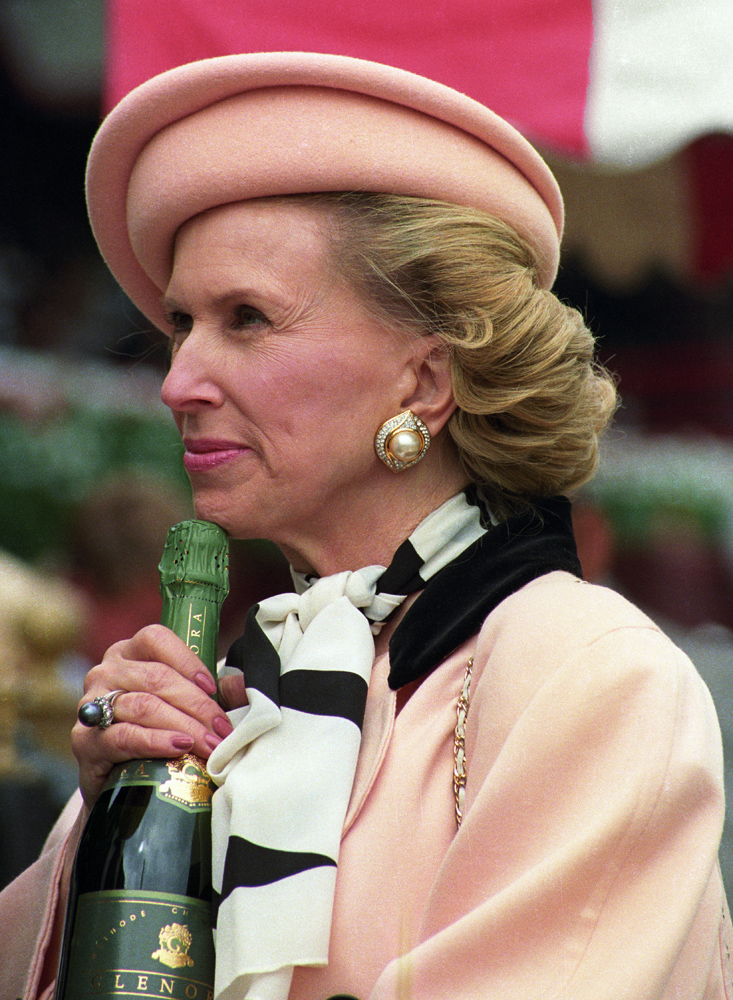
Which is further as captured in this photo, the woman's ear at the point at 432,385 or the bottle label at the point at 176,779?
the woman's ear at the point at 432,385

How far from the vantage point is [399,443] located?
1.94 meters

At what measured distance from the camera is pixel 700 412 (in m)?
5.67

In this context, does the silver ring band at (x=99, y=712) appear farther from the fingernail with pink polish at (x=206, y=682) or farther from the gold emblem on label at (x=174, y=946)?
the gold emblem on label at (x=174, y=946)

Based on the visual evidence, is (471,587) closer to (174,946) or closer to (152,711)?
(152,711)

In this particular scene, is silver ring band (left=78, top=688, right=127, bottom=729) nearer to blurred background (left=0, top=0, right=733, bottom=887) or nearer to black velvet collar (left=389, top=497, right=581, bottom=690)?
black velvet collar (left=389, top=497, right=581, bottom=690)

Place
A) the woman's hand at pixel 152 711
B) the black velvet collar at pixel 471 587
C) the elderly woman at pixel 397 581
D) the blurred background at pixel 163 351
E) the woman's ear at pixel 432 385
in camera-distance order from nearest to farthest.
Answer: the elderly woman at pixel 397 581 < the woman's hand at pixel 152 711 < the black velvet collar at pixel 471 587 < the woman's ear at pixel 432 385 < the blurred background at pixel 163 351

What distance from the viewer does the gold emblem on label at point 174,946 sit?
4.84 feet

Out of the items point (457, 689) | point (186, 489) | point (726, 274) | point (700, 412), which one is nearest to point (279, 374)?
point (457, 689)

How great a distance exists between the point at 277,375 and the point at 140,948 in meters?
0.89

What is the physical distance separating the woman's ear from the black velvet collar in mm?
237

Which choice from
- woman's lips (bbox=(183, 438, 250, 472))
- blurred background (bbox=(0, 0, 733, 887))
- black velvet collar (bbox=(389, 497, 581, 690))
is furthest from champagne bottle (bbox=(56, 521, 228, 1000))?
blurred background (bbox=(0, 0, 733, 887))

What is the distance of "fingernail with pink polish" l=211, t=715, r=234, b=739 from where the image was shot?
1689 mm

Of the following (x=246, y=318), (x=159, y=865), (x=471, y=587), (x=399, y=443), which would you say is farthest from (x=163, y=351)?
(x=159, y=865)

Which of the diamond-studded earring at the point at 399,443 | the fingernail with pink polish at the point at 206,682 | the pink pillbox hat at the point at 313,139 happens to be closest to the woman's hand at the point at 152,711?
the fingernail with pink polish at the point at 206,682
